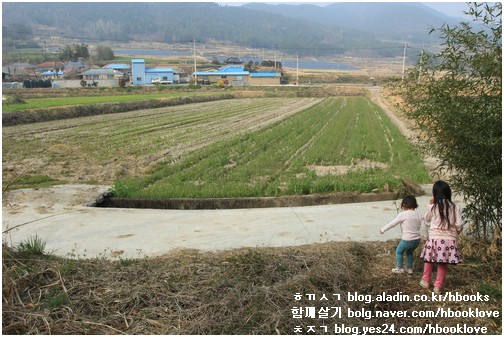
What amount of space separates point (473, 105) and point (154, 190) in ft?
21.6

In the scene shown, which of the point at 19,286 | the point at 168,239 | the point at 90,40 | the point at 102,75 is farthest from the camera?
the point at 90,40

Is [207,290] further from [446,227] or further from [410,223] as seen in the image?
[446,227]

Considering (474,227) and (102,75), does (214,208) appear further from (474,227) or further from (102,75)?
(102,75)

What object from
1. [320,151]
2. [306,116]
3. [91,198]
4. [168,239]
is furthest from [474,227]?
[306,116]

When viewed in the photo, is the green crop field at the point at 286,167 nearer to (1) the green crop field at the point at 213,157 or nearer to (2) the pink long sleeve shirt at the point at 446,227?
(1) the green crop field at the point at 213,157

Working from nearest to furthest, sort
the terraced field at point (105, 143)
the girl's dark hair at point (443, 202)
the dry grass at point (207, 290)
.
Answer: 1. the dry grass at point (207, 290)
2. the girl's dark hair at point (443, 202)
3. the terraced field at point (105, 143)

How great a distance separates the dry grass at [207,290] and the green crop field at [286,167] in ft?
8.47

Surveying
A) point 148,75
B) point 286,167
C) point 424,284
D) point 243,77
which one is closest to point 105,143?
point 286,167

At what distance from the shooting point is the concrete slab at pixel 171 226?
6547 millimetres

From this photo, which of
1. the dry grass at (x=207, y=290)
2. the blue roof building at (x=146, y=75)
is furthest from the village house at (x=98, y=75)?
the dry grass at (x=207, y=290)

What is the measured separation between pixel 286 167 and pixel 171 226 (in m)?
5.77

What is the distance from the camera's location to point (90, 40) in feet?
637

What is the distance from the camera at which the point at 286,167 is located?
12.8m

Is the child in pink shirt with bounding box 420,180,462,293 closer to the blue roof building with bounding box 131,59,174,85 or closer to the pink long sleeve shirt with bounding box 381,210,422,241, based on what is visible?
the pink long sleeve shirt with bounding box 381,210,422,241
